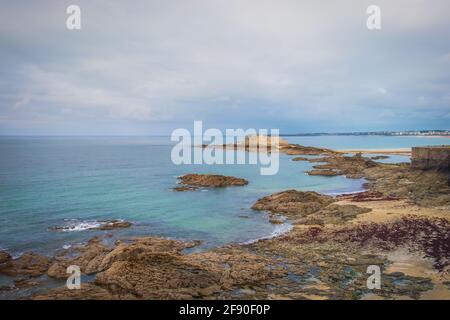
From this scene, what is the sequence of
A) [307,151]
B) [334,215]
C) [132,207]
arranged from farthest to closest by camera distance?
[307,151] → [132,207] → [334,215]

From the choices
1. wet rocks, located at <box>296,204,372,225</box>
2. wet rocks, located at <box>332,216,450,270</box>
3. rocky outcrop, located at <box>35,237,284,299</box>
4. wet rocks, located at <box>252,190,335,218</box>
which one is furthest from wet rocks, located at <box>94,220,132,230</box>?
wet rocks, located at <box>332,216,450,270</box>

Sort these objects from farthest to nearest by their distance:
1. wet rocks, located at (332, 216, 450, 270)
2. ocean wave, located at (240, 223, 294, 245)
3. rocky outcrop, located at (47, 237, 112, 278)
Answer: ocean wave, located at (240, 223, 294, 245), wet rocks, located at (332, 216, 450, 270), rocky outcrop, located at (47, 237, 112, 278)

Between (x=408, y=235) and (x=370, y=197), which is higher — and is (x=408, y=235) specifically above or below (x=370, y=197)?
below

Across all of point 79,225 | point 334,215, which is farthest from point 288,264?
point 79,225

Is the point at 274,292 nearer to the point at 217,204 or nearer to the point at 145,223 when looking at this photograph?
the point at 145,223

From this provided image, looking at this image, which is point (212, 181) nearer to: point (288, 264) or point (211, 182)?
point (211, 182)

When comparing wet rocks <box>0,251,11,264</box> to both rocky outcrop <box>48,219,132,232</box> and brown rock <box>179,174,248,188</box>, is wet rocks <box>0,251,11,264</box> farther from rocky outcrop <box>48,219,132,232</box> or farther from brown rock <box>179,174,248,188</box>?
brown rock <box>179,174,248,188</box>
